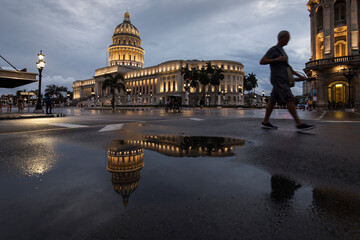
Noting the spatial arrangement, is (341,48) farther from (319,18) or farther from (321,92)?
(321,92)

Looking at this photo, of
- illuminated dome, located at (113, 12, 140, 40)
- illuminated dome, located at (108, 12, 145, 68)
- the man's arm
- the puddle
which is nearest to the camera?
the puddle

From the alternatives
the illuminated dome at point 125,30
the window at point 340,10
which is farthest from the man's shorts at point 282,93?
the illuminated dome at point 125,30

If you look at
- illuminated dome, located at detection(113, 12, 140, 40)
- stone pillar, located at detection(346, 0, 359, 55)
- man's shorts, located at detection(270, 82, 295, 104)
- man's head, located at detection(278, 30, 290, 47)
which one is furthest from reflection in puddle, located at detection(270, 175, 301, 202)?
illuminated dome, located at detection(113, 12, 140, 40)

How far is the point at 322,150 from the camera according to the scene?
329cm

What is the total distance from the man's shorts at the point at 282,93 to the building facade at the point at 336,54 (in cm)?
2888

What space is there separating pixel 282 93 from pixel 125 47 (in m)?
120

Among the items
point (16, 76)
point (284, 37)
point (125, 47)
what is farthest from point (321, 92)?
point (125, 47)

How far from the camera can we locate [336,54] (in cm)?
3334

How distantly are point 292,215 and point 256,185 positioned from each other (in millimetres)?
528

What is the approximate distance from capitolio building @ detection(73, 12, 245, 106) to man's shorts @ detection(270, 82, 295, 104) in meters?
72.0

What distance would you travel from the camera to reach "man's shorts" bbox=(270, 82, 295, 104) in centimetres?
569

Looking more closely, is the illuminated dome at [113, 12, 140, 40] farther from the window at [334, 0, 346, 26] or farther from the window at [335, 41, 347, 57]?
the window at [335, 41, 347, 57]

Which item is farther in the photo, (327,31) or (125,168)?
(327,31)

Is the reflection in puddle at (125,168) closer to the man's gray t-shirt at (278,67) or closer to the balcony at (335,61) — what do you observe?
the man's gray t-shirt at (278,67)
